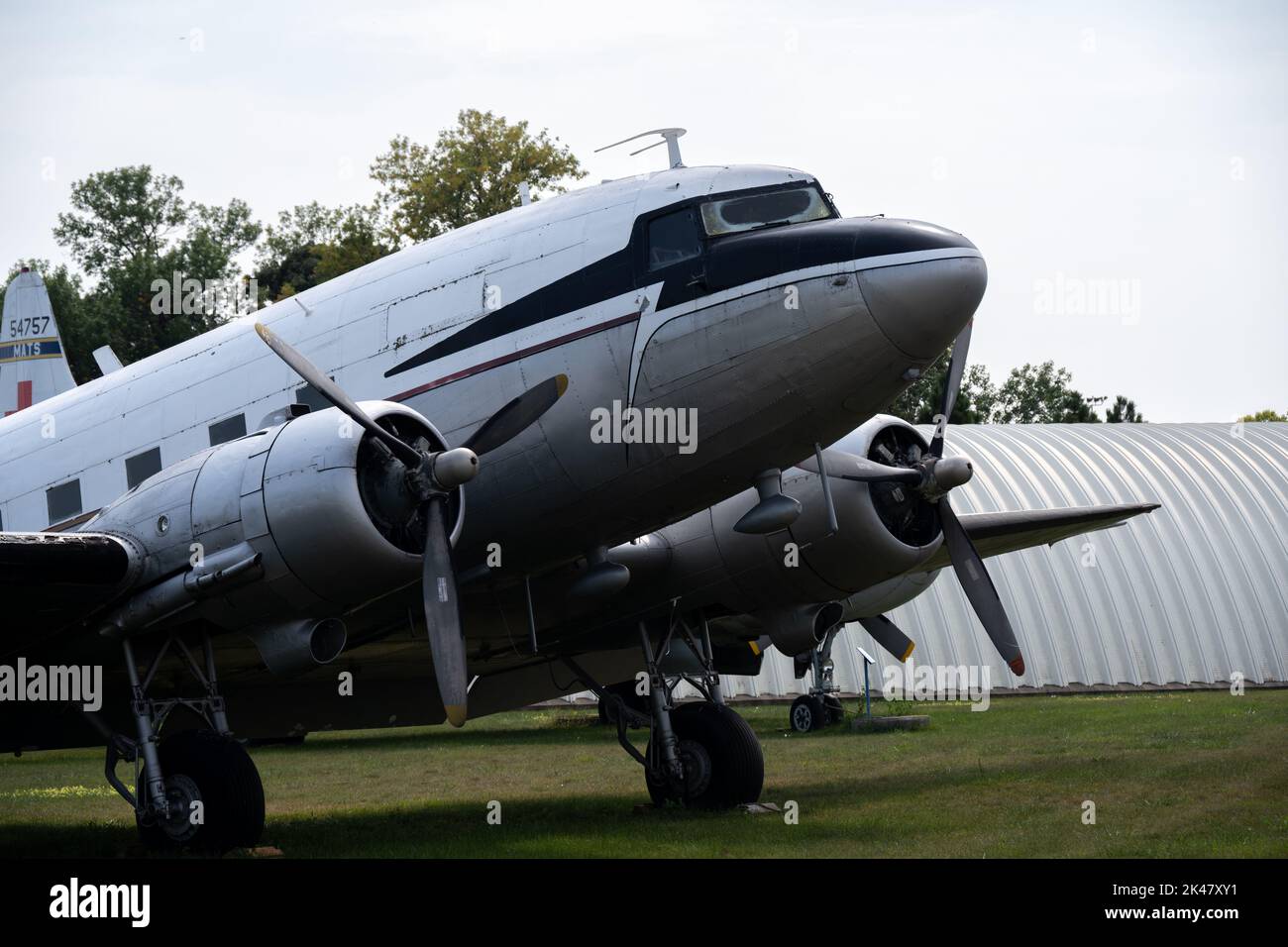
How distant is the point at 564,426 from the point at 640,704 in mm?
9135

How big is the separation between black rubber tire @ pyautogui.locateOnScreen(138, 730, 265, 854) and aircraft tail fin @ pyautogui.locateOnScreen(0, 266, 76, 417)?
954 cm

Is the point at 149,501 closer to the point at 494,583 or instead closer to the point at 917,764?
the point at 494,583

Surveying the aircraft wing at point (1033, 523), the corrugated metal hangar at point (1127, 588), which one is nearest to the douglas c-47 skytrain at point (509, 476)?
the aircraft wing at point (1033, 523)

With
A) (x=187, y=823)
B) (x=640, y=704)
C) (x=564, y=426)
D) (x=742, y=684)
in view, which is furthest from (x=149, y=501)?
(x=742, y=684)

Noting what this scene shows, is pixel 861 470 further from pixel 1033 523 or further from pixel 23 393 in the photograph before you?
pixel 23 393

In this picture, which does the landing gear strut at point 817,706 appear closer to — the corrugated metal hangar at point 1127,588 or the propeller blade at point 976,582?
the corrugated metal hangar at point 1127,588

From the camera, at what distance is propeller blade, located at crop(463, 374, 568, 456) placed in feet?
35.1

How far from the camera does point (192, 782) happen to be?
35.1 ft

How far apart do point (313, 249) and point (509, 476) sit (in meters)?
36.1

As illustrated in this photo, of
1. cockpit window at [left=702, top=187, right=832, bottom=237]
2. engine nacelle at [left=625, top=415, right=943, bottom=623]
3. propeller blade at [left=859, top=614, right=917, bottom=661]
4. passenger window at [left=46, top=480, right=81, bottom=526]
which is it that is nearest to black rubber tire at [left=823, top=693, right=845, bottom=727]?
propeller blade at [left=859, top=614, right=917, bottom=661]

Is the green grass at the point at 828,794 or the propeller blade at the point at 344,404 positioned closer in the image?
the propeller blade at the point at 344,404

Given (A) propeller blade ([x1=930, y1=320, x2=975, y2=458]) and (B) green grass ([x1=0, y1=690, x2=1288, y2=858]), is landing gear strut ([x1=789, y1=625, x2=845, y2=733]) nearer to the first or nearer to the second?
(B) green grass ([x1=0, y1=690, x2=1288, y2=858])

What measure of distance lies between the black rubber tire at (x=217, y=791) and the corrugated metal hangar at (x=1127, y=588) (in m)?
23.4

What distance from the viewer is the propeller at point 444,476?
10109mm
